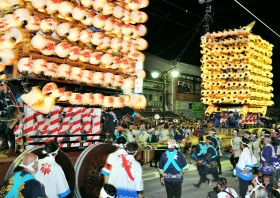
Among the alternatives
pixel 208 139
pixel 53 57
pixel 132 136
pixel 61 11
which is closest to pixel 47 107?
pixel 53 57

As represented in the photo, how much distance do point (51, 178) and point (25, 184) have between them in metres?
1.14

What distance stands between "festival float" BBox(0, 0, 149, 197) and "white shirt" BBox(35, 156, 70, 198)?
0.89m

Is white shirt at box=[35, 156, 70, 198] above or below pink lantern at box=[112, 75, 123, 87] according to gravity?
below

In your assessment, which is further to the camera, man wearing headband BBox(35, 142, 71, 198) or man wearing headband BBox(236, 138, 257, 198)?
man wearing headband BBox(236, 138, 257, 198)

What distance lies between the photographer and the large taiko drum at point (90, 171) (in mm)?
6630

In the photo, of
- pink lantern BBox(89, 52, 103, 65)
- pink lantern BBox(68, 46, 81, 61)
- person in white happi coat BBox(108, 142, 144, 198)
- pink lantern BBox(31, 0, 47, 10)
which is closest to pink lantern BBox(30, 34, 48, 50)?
pink lantern BBox(31, 0, 47, 10)

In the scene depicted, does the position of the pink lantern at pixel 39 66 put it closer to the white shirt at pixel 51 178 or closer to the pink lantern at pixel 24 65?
the pink lantern at pixel 24 65

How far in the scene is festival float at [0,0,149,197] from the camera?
643 cm

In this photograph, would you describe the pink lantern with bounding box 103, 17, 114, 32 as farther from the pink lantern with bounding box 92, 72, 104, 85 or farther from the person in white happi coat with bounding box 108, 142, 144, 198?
the person in white happi coat with bounding box 108, 142, 144, 198

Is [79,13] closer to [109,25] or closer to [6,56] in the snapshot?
[109,25]

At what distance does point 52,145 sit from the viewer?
5242 millimetres

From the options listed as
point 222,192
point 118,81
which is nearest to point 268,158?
point 222,192

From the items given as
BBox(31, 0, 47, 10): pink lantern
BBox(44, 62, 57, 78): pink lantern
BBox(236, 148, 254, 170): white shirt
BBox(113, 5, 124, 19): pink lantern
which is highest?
BBox(113, 5, 124, 19): pink lantern

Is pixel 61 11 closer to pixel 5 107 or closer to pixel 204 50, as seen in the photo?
pixel 5 107
